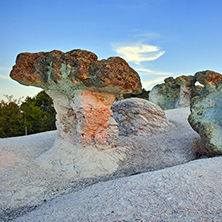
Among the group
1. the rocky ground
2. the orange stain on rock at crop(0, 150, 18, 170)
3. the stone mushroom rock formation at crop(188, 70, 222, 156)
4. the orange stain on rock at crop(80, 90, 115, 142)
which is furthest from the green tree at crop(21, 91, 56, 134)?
the stone mushroom rock formation at crop(188, 70, 222, 156)

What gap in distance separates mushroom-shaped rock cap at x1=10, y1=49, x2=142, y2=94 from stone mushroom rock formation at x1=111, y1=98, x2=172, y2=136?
382 cm

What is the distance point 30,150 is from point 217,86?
731cm

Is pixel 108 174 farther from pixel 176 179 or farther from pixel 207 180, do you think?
pixel 207 180

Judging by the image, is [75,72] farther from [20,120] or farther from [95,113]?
[20,120]

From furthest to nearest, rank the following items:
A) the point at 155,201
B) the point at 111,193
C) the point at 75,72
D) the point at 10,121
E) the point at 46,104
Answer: the point at 46,104
the point at 10,121
the point at 75,72
the point at 111,193
the point at 155,201

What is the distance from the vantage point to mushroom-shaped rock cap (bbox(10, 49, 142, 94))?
6359mm

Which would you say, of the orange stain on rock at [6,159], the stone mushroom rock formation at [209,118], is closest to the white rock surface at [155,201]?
the stone mushroom rock formation at [209,118]

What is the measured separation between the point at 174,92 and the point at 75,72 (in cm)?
1627

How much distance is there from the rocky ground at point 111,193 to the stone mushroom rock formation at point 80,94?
638mm

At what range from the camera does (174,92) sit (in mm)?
21078

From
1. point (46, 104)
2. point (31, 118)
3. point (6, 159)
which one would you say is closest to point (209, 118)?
point (6, 159)

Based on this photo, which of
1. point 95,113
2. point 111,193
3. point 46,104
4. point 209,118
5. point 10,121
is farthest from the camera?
point 46,104

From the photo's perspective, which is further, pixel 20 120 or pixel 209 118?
pixel 20 120

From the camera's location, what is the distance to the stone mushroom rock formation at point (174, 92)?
19.1 m
